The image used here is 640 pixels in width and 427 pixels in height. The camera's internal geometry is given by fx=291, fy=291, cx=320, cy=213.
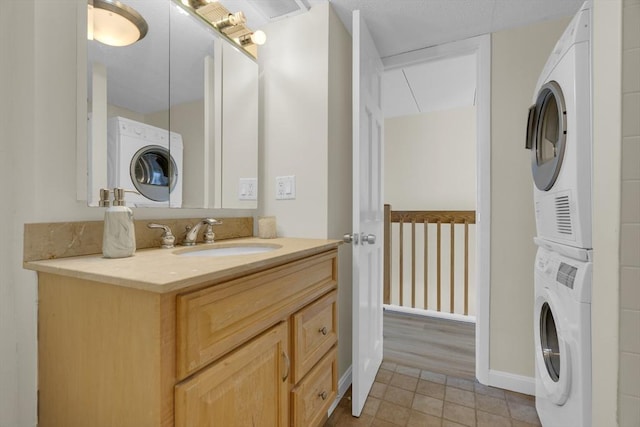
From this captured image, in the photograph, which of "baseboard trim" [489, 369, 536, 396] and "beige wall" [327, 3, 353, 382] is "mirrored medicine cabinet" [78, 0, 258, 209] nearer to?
"beige wall" [327, 3, 353, 382]

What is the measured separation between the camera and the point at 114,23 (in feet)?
3.45

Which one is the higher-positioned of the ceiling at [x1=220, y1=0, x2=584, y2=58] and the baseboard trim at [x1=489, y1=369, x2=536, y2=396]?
the ceiling at [x1=220, y1=0, x2=584, y2=58]

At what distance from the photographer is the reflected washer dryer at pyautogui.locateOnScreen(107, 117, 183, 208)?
41.3 inches

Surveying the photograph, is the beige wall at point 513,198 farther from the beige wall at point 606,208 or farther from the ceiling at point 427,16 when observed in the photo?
the beige wall at point 606,208

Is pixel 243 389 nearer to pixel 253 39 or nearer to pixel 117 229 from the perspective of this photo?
pixel 117 229

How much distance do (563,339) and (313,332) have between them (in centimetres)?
93

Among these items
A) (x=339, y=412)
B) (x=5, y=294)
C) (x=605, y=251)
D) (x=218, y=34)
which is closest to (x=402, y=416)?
(x=339, y=412)

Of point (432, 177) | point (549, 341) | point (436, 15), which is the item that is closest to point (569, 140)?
point (549, 341)

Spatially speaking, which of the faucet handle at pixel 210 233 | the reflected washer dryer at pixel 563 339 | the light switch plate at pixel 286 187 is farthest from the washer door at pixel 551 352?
the faucet handle at pixel 210 233

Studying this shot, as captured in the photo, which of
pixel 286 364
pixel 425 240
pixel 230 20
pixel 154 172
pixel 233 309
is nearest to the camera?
pixel 233 309

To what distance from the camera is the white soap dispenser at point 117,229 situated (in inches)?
34.0

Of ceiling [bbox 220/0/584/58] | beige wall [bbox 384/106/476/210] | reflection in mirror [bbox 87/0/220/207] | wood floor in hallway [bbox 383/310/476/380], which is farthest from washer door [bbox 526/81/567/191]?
beige wall [bbox 384/106/476/210]

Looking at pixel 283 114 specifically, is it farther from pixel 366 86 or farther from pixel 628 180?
pixel 628 180

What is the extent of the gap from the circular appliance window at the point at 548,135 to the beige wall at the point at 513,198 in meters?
0.42
